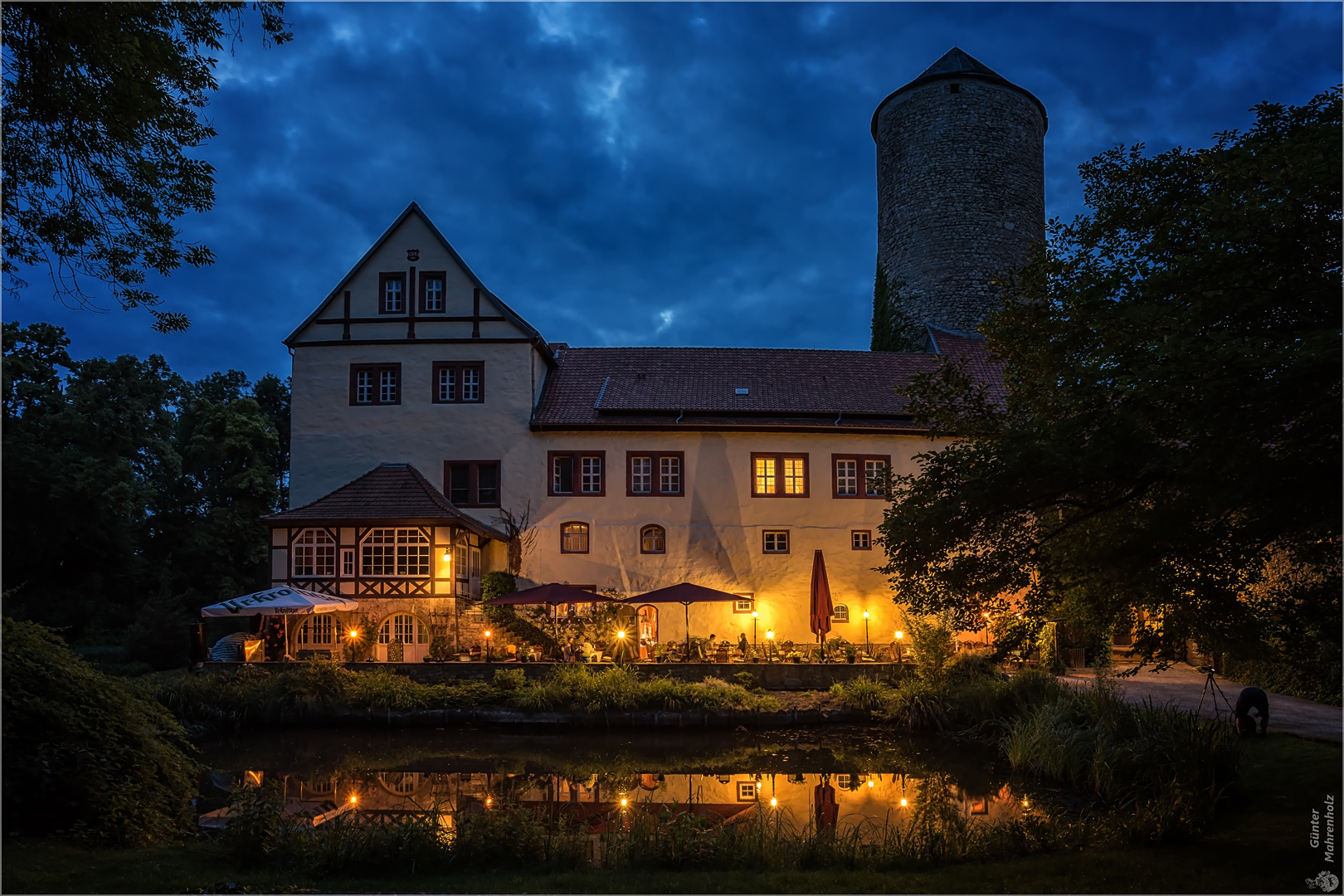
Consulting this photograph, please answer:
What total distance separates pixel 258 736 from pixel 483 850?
1118cm

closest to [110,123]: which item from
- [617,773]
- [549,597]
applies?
[617,773]

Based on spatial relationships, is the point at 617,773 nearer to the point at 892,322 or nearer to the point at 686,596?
the point at 686,596

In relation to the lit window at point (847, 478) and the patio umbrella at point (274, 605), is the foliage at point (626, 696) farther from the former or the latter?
the lit window at point (847, 478)

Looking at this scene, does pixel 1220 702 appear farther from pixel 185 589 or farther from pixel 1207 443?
pixel 185 589

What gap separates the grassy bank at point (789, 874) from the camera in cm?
712

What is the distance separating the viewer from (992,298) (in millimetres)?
34094

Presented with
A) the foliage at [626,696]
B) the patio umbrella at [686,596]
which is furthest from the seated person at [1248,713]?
the patio umbrella at [686,596]

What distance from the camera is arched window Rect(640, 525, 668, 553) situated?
26516 mm

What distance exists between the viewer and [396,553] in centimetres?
2430

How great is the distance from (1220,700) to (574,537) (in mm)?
15784

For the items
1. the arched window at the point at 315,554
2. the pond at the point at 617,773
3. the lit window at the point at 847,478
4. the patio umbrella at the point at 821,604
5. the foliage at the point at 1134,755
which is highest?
the lit window at the point at 847,478

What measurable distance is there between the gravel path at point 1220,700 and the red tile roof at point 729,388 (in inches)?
352

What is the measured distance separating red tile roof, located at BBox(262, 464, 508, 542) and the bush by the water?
5063 mm

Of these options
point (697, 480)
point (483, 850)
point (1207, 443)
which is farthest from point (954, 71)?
point (483, 850)
